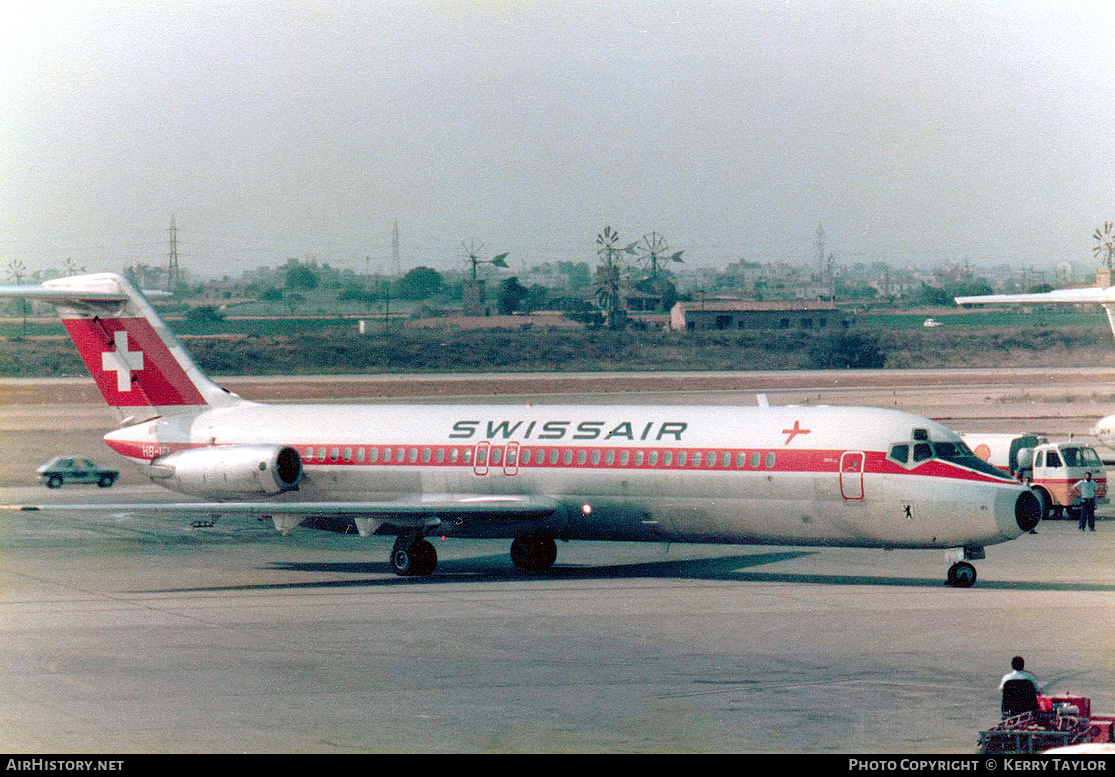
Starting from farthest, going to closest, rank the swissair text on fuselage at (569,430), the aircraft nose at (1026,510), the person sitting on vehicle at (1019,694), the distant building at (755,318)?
the distant building at (755,318) < the swissair text on fuselage at (569,430) < the aircraft nose at (1026,510) < the person sitting on vehicle at (1019,694)

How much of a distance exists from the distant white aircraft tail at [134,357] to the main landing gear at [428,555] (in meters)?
6.77

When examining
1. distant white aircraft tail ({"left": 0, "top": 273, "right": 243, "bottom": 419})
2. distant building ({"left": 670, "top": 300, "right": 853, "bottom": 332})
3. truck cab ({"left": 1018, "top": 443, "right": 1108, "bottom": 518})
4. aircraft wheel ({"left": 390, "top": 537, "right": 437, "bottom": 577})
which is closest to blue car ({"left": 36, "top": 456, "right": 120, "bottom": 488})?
distant white aircraft tail ({"left": 0, "top": 273, "right": 243, "bottom": 419})

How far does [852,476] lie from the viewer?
2805 centimetres

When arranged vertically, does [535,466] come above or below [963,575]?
above

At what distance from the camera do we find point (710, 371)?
10944 centimetres

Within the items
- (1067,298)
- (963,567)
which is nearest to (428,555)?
(963,567)

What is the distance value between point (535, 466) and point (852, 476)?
21.6 feet

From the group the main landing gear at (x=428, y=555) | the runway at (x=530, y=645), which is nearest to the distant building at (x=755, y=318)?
the runway at (x=530, y=645)

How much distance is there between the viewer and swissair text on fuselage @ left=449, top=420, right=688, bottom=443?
3028 centimetres

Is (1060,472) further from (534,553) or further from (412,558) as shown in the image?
(412,558)

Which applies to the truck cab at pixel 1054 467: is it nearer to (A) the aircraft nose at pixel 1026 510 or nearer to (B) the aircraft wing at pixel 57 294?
(A) the aircraft nose at pixel 1026 510

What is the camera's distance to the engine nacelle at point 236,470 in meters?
32.3

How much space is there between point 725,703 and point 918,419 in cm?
1153

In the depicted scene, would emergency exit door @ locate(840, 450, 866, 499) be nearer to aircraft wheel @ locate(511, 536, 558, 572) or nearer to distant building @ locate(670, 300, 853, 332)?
aircraft wheel @ locate(511, 536, 558, 572)
